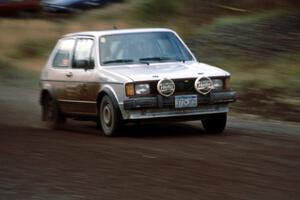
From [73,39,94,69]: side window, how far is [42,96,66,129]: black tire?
3.36 feet

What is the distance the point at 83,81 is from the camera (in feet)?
38.9

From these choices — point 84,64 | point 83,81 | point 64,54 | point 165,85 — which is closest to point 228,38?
point 64,54

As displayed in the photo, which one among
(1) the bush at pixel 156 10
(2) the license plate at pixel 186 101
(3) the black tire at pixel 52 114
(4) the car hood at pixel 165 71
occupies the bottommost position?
(3) the black tire at pixel 52 114

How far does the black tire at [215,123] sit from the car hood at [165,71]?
0.63 meters

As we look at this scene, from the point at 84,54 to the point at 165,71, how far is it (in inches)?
67.3

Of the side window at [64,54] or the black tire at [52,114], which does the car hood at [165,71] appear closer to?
the side window at [64,54]

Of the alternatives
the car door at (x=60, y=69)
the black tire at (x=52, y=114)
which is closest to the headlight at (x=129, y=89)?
the car door at (x=60, y=69)

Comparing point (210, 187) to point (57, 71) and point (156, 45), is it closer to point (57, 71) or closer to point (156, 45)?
point (156, 45)

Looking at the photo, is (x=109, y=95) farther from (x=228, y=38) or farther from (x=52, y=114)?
(x=228, y=38)

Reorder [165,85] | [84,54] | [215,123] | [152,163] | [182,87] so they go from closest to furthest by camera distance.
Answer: [152,163], [165,85], [182,87], [215,123], [84,54]

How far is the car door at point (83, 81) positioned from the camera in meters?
11.7

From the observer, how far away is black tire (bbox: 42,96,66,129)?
13.0m

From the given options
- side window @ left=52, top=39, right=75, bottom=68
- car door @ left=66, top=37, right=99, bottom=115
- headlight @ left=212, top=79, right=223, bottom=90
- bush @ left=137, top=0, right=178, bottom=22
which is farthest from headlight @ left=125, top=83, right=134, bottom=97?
bush @ left=137, top=0, right=178, bottom=22

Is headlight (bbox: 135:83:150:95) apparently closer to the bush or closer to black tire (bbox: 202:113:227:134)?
black tire (bbox: 202:113:227:134)
